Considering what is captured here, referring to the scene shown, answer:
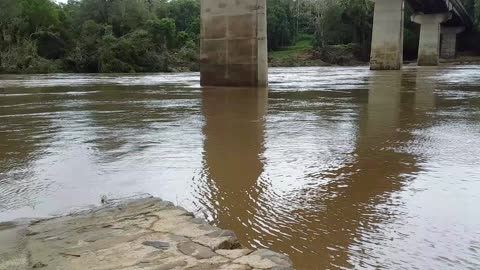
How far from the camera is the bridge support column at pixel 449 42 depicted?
218 ft

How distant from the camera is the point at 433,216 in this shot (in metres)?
3.54

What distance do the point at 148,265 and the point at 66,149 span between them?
393 centimetres

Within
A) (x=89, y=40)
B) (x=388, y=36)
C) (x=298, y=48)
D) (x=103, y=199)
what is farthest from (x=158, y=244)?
(x=298, y=48)

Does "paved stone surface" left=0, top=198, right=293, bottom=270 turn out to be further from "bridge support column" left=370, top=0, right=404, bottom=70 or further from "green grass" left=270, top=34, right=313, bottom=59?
"green grass" left=270, top=34, right=313, bottom=59

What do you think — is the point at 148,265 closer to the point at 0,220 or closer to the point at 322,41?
the point at 0,220

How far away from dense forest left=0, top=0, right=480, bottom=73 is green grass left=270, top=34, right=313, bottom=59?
1363 mm

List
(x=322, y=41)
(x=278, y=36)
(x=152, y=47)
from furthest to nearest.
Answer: (x=278, y=36), (x=322, y=41), (x=152, y=47)

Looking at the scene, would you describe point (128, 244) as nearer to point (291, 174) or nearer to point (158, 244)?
point (158, 244)

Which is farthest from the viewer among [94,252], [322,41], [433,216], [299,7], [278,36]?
[299,7]

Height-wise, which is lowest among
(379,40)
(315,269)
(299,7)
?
(315,269)

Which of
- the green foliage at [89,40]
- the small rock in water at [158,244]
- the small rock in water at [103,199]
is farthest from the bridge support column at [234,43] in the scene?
the green foliage at [89,40]

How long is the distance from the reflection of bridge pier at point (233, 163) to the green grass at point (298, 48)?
6304cm

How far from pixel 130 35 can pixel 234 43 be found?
32623mm

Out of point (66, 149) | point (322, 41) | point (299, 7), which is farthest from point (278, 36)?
point (66, 149)
